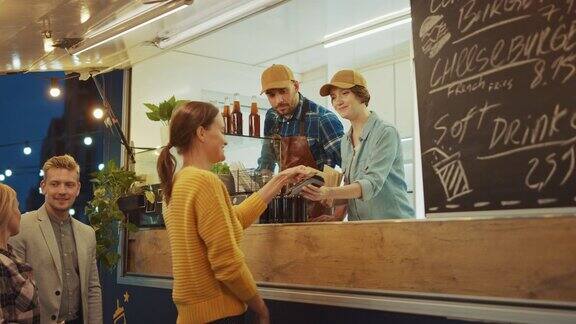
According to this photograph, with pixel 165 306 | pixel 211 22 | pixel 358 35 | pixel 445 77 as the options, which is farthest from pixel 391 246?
pixel 358 35

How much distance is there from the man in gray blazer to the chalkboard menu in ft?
6.96

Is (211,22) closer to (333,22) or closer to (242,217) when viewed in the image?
(333,22)

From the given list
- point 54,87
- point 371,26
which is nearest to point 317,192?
point 371,26

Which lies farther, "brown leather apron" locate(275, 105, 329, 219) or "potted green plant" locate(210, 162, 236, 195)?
"potted green plant" locate(210, 162, 236, 195)

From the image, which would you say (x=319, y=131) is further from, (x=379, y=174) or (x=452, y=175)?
(x=452, y=175)

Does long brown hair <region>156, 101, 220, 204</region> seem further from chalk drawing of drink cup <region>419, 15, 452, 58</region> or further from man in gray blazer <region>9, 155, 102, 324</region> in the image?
man in gray blazer <region>9, 155, 102, 324</region>

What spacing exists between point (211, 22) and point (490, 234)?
12.0ft

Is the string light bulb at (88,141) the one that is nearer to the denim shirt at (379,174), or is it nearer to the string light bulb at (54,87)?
the string light bulb at (54,87)

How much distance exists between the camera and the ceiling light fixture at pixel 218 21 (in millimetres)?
4736

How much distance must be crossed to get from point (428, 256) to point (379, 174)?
2.27 feet

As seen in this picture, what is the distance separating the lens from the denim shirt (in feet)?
9.52

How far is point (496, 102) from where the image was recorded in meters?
2.10

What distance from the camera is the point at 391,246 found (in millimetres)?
2385

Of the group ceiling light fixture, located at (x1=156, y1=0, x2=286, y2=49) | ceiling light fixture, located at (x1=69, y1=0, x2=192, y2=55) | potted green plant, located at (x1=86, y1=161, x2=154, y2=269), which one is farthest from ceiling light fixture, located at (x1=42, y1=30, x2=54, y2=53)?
potted green plant, located at (x1=86, y1=161, x2=154, y2=269)
